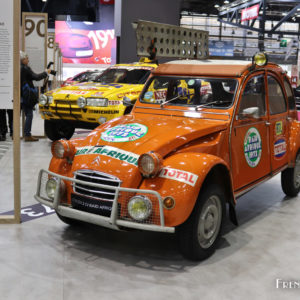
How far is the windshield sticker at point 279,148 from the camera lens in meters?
5.11

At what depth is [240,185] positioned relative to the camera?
4.38 meters

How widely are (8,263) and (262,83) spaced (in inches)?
125

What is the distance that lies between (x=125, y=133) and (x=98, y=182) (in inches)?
23.4

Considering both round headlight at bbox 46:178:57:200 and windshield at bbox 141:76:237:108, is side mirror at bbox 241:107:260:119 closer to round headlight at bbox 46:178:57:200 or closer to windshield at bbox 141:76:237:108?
windshield at bbox 141:76:237:108

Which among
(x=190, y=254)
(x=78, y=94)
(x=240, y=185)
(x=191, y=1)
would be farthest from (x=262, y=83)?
(x=191, y=1)

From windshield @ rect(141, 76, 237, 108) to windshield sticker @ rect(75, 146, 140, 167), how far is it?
3.78ft

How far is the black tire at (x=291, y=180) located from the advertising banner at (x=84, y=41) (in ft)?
63.0

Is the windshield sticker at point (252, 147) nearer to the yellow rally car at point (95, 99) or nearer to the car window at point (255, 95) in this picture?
the car window at point (255, 95)

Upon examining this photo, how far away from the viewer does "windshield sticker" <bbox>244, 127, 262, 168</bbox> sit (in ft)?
14.7

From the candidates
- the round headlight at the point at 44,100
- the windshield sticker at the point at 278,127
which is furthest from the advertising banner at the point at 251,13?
the windshield sticker at the point at 278,127

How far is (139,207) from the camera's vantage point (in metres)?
3.40

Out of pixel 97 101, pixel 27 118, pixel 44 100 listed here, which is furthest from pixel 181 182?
pixel 27 118

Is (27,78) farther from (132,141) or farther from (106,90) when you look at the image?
(132,141)

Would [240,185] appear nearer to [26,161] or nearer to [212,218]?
[212,218]
